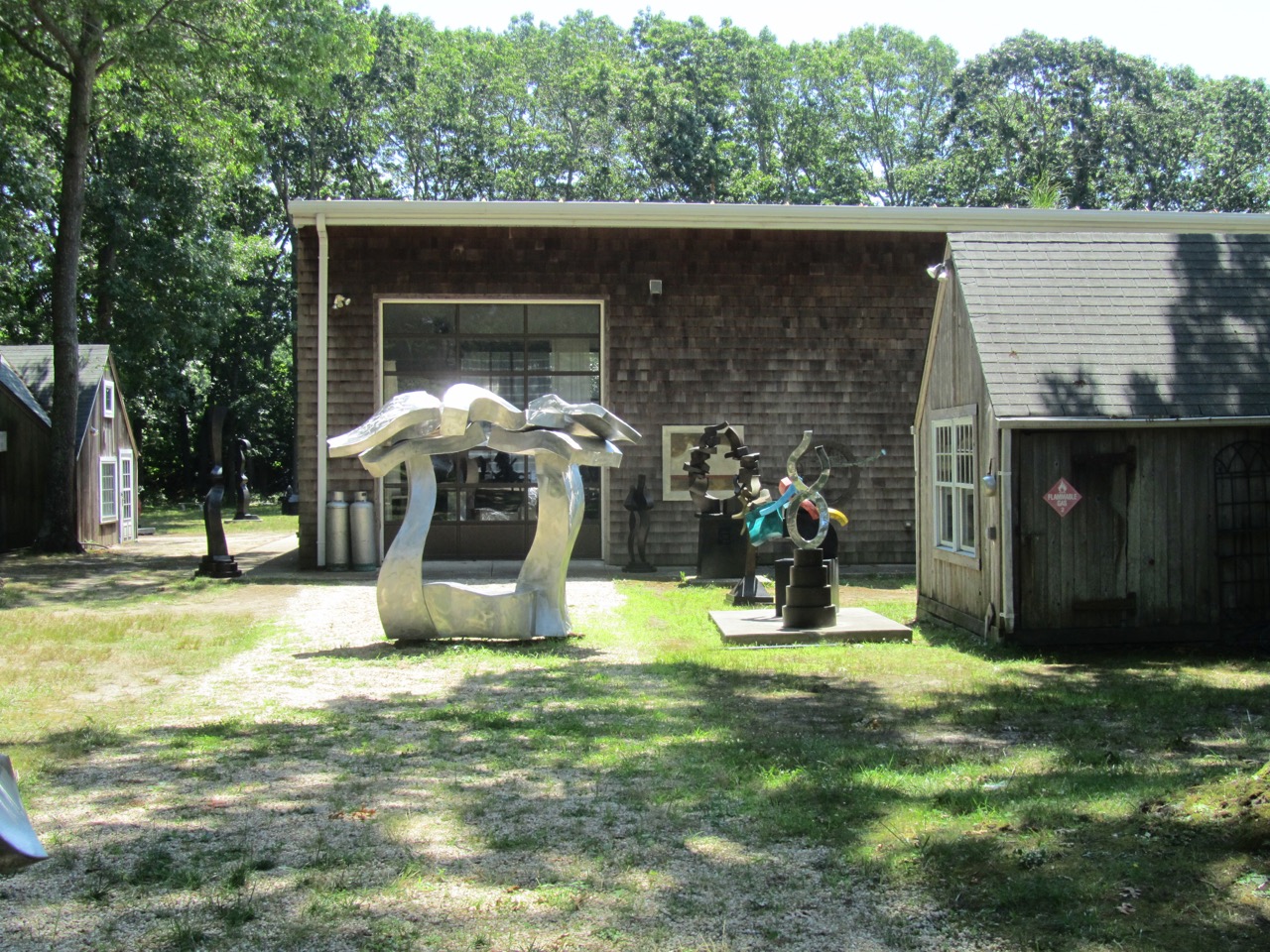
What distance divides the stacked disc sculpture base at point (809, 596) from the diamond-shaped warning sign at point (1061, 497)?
1.98 m

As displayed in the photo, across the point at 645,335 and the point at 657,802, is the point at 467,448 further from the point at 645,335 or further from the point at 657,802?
the point at 645,335

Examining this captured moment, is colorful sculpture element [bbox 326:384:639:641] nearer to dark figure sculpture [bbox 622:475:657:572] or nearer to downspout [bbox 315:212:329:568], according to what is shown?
dark figure sculpture [bbox 622:475:657:572]

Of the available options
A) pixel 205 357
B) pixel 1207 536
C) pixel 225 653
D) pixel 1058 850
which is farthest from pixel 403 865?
pixel 205 357

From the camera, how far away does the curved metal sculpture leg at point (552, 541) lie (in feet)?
34.3

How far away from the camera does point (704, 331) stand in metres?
17.1

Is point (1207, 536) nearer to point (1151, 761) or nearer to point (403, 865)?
point (1151, 761)

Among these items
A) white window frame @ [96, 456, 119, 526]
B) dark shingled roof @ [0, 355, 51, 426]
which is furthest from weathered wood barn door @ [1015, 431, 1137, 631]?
white window frame @ [96, 456, 119, 526]

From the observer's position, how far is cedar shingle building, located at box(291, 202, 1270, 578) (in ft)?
54.7

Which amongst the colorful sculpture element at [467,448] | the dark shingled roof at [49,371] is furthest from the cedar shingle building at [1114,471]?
the dark shingled roof at [49,371]

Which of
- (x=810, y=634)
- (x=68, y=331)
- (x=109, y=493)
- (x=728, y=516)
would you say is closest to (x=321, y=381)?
(x=728, y=516)

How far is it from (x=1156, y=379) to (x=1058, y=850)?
649cm

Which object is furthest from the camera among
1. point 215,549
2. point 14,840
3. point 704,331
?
point 704,331

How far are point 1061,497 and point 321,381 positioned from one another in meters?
10.2

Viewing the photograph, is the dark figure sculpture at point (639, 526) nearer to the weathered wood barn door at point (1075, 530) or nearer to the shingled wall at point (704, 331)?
the shingled wall at point (704, 331)
